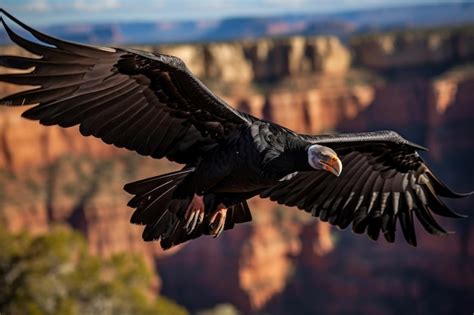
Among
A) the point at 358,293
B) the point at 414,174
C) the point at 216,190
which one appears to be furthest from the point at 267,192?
the point at 358,293

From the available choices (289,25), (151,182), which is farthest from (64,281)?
(289,25)

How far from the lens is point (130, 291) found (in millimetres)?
20797

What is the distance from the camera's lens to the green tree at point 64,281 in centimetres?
1775

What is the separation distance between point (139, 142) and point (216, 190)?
721mm

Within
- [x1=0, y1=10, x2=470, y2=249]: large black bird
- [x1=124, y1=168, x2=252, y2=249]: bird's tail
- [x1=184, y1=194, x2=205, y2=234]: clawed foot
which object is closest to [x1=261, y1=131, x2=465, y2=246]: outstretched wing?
[x1=0, y1=10, x2=470, y2=249]: large black bird

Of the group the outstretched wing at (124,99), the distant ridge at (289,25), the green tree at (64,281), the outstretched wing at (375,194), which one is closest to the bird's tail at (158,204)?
the outstretched wing at (124,99)

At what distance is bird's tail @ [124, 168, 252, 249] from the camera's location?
19.2 ft

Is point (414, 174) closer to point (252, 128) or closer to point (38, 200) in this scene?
point (252, 128)

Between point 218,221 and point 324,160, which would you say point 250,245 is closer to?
point 218,221

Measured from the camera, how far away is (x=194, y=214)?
6086 millimetres

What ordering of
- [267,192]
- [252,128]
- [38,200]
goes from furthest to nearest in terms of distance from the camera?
1. [38,200]
2. [267,192]
3. [252,128]

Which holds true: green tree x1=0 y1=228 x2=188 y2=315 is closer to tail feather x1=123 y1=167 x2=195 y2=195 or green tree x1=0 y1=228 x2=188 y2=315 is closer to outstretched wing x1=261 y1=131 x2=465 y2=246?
outstretched wing x1=261 y1=131 x2=465 y2=246

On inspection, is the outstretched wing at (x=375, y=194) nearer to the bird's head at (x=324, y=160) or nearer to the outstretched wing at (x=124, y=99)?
the outstretched wing at (x=124, y=99)

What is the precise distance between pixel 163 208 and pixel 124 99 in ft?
3.27
